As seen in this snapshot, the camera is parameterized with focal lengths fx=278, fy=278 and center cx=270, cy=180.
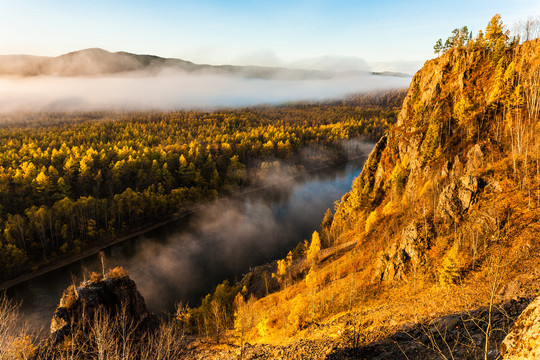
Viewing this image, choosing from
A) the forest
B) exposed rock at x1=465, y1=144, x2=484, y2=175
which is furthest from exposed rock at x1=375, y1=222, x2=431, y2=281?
the forest

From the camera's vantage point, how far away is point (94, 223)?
7312 cm

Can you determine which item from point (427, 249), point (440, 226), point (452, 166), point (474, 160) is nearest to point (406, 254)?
point (427, 249)

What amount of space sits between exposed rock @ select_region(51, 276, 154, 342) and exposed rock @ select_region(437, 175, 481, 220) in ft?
139

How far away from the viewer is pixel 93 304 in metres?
34.1

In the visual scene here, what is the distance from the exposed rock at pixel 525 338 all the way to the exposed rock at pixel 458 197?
118 ft

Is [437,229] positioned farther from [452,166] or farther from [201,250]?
[201,250]

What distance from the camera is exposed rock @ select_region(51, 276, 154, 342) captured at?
101 feet

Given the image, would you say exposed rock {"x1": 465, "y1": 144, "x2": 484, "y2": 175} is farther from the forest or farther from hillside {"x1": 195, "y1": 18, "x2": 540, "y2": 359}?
the forest

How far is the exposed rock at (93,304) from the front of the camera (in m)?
30.8

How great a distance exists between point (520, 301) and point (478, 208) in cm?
2140

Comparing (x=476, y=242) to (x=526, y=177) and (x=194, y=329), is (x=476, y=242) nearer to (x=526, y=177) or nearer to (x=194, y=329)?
(x=526, y=177)

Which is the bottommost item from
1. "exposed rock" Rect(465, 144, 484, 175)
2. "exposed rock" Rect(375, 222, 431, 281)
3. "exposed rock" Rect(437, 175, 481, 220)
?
"exposed rock" Rect(375, 222, 431, 281)

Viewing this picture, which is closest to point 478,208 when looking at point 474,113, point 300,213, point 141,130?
point 474,113

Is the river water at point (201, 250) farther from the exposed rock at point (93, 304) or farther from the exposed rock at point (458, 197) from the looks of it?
the exposed rock at point (458, 197)
